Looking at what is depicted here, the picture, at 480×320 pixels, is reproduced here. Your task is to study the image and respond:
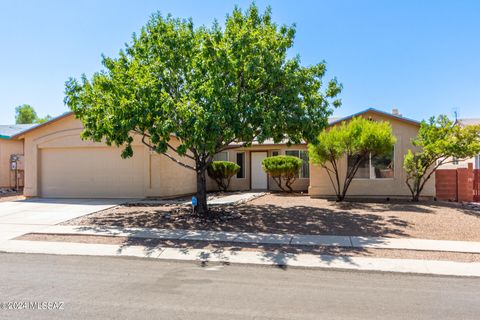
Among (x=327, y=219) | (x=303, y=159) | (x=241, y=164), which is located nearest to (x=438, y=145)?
(x=327, y=219)

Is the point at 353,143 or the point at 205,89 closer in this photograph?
the point at 205,89

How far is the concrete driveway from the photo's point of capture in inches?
422

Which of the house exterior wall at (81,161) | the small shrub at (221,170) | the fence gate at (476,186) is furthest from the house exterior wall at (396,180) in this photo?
the house exterior wall at (81,161)

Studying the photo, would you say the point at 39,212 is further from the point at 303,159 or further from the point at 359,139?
the point at 303,159

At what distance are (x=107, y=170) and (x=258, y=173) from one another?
8.95 meters

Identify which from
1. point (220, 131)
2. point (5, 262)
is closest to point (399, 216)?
point (220, 131)

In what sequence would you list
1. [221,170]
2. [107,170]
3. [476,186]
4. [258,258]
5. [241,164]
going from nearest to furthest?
[258,258]
[476,186]
[107,170]
[221,170]
[241,164]

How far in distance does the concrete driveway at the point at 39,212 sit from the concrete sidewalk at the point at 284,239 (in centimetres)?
86

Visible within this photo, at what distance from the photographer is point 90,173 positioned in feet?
58.3

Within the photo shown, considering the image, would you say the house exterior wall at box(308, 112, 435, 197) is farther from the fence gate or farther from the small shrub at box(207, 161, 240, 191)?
the small shrub at box(207, 161, 240, 191)

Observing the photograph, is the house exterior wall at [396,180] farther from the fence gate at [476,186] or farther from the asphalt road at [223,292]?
the asphalt road at [223,292]

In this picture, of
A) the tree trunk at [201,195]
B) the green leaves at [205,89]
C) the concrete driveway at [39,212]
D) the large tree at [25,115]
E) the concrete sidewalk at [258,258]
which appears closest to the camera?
the concrete sidewalk at [258,258]

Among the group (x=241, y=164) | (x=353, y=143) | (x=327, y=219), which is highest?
(x=353, y=143)

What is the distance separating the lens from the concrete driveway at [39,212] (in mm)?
10728
